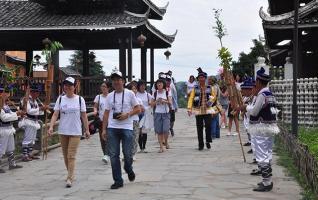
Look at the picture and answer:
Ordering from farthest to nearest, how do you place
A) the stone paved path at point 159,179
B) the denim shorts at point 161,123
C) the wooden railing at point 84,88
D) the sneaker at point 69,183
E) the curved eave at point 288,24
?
1. the wooden railing at point 84,88
2. the curved eave at point 288,24
3. the denim shorts at point 161,123
4. the sneaker at point 69,183
5. the stone paved path at point 159,179

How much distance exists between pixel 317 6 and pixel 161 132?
719 cm

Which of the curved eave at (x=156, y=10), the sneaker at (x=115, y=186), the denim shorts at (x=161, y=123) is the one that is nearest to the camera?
the sneaker at (x=115, y=186)

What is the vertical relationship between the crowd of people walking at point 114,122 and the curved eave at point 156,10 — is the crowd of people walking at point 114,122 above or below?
below

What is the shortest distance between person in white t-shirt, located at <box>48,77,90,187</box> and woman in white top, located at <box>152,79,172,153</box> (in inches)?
174

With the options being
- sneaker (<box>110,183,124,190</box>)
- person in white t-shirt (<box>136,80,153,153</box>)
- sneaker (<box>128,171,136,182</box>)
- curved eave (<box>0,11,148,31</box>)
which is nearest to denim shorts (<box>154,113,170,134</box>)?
person in white t-shirt (<box>136,80,153,153</box>)

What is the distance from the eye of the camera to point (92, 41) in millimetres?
27234

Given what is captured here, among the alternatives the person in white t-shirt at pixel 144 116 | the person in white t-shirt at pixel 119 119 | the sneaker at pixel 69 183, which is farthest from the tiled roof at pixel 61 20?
the sneaker at pixel 69 183

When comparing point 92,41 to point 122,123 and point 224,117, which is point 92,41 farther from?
point 122,123

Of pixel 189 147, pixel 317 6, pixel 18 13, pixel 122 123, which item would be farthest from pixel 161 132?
pixel 18 13

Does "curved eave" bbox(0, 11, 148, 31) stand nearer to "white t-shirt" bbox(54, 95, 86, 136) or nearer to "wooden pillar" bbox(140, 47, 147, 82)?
"wooden pillar" bbox(140, 47, 147, 82)

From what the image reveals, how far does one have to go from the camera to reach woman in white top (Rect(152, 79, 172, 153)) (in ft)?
46.9

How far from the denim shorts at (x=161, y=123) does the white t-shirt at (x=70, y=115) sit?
4453 millimetres

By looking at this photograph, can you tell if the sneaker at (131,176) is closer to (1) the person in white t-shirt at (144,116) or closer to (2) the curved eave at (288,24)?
(1) the person in white t-shirt at (144,116)

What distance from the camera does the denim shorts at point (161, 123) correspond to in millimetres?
14273
